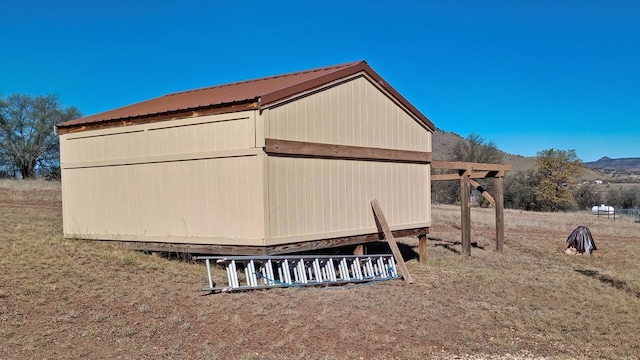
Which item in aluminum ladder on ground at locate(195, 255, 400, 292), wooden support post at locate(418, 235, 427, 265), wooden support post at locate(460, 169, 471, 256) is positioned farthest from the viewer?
wooden support post at locate(460, 169, 471, 256)

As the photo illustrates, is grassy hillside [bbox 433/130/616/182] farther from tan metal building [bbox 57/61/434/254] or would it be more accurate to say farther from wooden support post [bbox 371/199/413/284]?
wooden support post [bbox 371/199/413/284]

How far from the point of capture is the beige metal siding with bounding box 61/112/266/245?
9008mm

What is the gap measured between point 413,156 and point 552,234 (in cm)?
1201

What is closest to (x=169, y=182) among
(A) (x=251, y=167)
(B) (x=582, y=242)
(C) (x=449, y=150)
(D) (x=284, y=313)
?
(A) (x=251, y=167)

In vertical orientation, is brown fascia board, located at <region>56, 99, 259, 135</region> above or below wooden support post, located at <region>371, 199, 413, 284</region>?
above

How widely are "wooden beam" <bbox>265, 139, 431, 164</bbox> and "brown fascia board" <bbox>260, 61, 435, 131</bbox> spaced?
703mm

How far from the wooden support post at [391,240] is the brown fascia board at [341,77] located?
8.14 ft

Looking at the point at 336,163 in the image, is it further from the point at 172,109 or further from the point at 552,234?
the point at 552,234

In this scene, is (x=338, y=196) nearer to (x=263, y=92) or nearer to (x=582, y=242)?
(x=263, y=92)

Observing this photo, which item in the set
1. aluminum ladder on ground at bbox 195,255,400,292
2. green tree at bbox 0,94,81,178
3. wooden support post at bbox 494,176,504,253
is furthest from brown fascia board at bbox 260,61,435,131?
green tree at bbox 0,94,81,178

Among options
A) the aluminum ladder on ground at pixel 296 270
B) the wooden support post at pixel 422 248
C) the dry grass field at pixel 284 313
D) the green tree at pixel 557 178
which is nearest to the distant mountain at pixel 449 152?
the green tree at pixel 557 178

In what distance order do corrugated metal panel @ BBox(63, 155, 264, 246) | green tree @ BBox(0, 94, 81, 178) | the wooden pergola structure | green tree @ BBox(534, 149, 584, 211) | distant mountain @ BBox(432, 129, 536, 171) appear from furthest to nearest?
distant mountain @ BBox(432, 129, 536, 171)
green tree @ BBox(534, 149, 584, 211)
green tree @ BBox(0, 94, 81, 178)
the wooden pergola structure
corrugated metal panel @ BBox(63, 155, 264, 246)

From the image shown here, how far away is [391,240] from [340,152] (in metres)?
2.03

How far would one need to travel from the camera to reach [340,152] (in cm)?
1046
